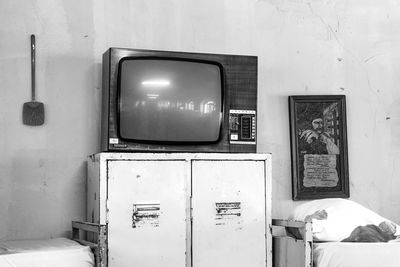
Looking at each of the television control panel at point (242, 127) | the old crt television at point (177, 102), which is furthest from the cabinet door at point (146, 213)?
the television control panel at point (242, 127)

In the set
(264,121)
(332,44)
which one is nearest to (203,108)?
(264,121)

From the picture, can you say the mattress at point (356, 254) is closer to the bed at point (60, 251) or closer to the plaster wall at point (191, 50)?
the plaster wall at point (191, 50)

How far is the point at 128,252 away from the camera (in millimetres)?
3080

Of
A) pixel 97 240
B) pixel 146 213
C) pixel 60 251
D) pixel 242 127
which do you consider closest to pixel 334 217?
pixel 242 127

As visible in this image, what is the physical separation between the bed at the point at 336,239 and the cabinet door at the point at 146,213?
558mm

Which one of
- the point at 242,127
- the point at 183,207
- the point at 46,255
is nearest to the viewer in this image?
the point at 46,255

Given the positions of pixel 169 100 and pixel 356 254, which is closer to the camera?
pixel 356 254

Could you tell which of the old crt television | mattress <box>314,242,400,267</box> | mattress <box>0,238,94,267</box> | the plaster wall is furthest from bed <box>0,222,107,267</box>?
mattress <box>314,242,400,267</box>

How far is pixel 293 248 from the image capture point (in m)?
3.23

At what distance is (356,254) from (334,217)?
307 millimetres

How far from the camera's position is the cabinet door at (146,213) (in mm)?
3078

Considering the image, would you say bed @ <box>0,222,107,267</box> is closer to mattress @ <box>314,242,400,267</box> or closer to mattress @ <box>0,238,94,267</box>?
mattress @ <box>0,238,94,267</box>

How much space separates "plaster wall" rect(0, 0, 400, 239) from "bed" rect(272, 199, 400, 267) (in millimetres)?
495

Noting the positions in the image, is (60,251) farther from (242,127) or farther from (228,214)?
(242,127)
